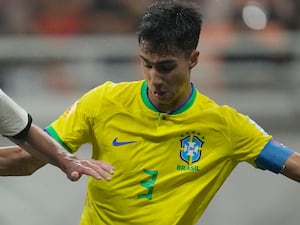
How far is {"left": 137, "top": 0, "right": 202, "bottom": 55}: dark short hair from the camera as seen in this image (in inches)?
200

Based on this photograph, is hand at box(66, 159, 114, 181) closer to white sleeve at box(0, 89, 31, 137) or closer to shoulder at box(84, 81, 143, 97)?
white sleeve at box(0, 89, 31, 137)

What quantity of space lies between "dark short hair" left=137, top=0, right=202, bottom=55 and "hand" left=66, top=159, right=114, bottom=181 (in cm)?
66

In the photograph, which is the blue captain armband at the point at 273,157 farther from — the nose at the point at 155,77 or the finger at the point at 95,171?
the finger at the point at 95,171

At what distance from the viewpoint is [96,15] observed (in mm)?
9055

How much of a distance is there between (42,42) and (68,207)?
145 cm

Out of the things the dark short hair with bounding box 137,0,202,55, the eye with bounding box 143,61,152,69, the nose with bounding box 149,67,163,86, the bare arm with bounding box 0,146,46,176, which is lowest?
the bare arm with bounding box 0,146,46,176

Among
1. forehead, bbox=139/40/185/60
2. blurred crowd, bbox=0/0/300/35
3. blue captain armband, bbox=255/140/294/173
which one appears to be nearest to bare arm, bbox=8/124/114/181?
forehead, bbox=139/40/185/60

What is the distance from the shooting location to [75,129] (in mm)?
5176

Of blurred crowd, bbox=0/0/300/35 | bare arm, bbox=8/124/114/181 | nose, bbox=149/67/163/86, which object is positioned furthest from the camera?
blurred crowd, bbox=0/0/300/35

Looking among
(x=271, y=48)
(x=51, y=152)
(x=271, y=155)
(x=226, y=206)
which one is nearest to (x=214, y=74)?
(x=271, y=48)

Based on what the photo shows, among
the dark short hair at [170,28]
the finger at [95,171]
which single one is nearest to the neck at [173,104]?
the dark short hair at [170,28]

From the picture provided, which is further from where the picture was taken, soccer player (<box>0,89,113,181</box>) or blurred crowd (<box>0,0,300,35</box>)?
blurred crowd (<box>0,0,300,35</box>)

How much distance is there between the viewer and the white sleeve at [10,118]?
451cm

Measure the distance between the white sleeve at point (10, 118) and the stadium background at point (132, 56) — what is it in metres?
3.57
